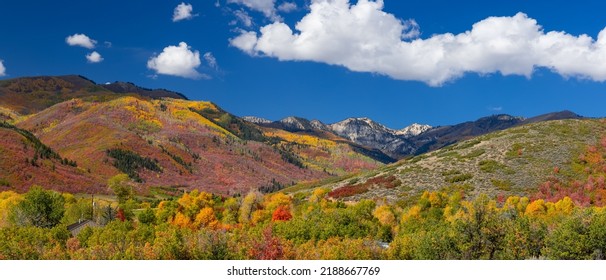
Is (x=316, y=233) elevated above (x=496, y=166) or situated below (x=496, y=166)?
below

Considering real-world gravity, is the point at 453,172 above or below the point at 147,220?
above

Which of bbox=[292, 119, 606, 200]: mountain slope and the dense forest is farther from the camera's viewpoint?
bbox=[292, 119, 606, 200]: mountain slope

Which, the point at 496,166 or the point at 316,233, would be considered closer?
the point at 316,233

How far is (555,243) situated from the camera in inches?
2063

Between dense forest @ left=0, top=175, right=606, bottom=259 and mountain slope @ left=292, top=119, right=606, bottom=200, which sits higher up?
mountain slope @ left=292, top=119, right=606, bottom=200

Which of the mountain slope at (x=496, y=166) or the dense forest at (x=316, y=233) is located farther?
the mountain slope at (x=496, y=166)

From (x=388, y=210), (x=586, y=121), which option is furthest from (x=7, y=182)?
(x=586, y=121)

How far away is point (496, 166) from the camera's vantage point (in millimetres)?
142125

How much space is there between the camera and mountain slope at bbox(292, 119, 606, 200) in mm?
131625

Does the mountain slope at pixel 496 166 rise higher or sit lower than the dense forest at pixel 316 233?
higher

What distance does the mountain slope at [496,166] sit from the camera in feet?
432

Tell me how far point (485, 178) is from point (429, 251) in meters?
87.9

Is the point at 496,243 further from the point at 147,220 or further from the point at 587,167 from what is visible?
the point at 587,167
